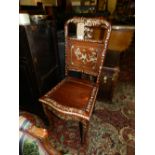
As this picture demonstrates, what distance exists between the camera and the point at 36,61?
1355 millimetres

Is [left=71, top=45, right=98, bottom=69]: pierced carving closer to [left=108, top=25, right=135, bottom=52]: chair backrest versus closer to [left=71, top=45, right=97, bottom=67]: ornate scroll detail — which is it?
[left=71, top=45, right=97, bottom=67]: ornate scroll detail

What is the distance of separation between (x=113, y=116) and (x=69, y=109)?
0.77m

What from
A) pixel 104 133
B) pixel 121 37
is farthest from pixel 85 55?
pixel 121 37

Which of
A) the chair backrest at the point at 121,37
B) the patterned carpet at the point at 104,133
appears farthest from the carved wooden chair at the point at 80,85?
the chair backrest at the point at 121,37

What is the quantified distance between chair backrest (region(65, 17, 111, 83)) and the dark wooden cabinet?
0.70 ft

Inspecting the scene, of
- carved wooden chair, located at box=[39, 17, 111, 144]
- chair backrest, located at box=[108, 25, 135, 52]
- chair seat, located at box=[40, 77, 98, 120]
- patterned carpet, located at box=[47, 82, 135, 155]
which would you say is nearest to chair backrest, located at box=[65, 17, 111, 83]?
carved wooden chair, located at box=[39, 17, 111, 144]

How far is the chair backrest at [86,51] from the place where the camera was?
1.29 meters

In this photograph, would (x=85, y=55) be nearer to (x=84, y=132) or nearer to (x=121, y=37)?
(x=84, y=132)

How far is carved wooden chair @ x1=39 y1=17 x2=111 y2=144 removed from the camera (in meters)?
1.17

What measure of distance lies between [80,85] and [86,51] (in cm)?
31

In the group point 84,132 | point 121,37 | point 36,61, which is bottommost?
point 84,132
